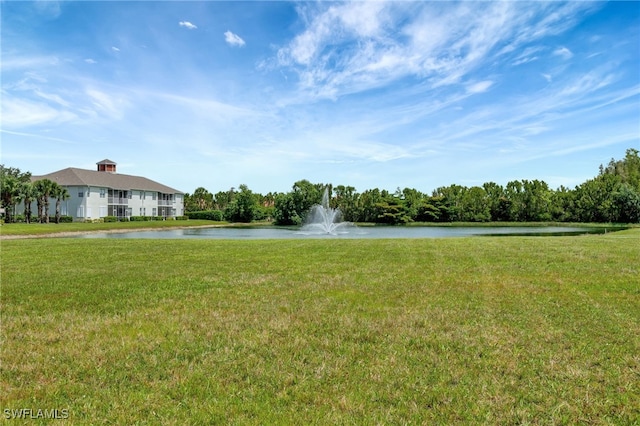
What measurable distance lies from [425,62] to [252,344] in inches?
638

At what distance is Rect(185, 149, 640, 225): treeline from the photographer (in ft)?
190

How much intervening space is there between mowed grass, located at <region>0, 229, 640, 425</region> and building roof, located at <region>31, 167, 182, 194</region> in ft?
168

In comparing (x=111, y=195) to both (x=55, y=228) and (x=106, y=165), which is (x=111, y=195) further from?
(x=55, y=228)

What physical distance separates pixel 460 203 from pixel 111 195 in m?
54.0

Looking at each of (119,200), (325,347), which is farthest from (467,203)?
(325,347)

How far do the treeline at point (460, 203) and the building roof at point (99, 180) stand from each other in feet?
30.3

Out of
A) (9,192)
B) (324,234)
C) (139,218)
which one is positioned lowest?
(324,234)

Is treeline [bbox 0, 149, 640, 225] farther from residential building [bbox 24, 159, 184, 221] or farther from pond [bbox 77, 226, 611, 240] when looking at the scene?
pond [bbox 77, 226, 611, 240]

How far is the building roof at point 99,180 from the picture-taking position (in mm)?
52438

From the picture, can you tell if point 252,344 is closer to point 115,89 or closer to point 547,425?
point 547,425

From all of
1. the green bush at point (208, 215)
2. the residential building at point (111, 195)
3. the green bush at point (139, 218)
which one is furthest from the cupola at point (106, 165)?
the green bush at point (208, 215)

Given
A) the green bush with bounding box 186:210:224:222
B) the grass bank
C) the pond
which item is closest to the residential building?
the green bush with bounding box 186:210:224:222

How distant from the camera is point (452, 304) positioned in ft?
19.8

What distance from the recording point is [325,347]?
4262 mm
